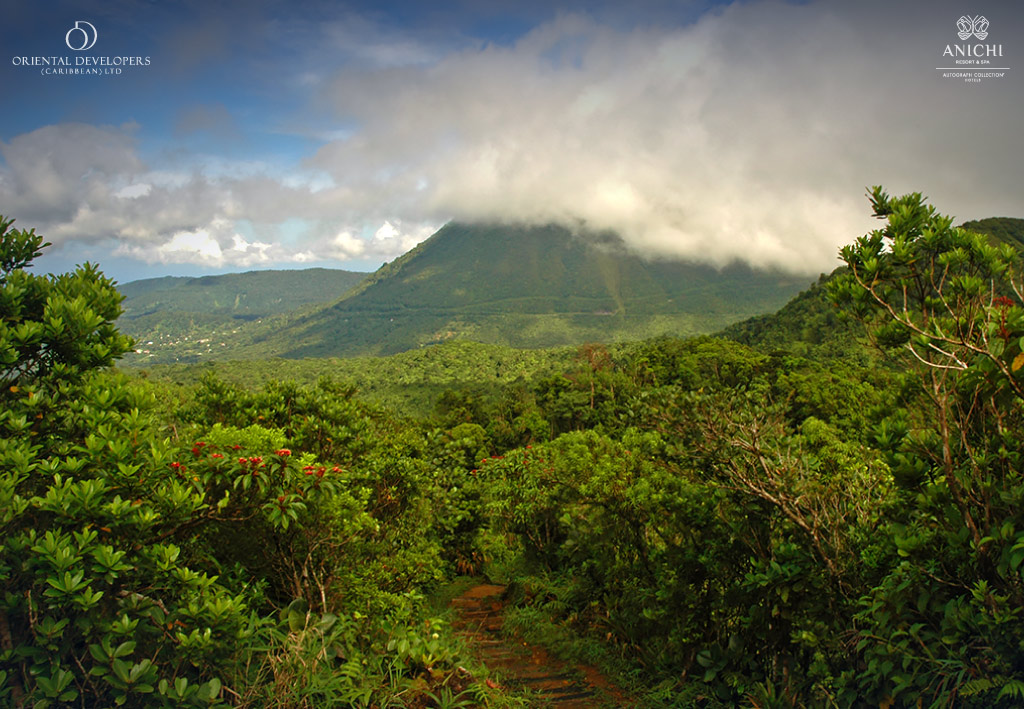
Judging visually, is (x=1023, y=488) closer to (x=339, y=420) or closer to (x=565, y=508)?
(x=565, y=508)

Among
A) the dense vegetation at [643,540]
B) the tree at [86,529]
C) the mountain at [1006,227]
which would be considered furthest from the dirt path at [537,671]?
the mountain at [1006,227]

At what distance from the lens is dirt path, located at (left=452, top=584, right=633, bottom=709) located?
4.50 meters

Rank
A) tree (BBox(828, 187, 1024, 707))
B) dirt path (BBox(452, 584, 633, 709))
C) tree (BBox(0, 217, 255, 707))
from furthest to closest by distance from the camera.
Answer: dirt path (BBox(452, 584, 633, 709)) < tree (BBox(0, 217, 255, 707)) < tree (BBox(828, 187, 1024, 707))

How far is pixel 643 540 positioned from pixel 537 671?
166cm

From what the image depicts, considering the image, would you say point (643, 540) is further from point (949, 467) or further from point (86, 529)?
point (86, 529)

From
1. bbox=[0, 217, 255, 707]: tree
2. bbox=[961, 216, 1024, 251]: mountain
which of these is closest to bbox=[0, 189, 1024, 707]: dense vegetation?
bbox=[0, 217, 255, 707]: tree

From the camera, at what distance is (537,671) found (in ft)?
17.3

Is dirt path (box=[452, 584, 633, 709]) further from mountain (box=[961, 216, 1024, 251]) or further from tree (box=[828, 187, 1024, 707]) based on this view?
mountain (box=[961, 216, 1024, 251])

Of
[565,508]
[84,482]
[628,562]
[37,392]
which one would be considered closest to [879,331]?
[628,562]

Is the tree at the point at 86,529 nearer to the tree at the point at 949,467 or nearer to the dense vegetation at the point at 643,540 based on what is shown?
the dense vegetation at the point at 643,540

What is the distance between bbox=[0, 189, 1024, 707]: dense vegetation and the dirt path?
1.03ft

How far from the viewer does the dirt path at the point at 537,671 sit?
4504mm

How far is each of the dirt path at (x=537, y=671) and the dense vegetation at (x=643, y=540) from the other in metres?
0.31

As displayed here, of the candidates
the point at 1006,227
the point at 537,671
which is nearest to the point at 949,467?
the point at 537,671
